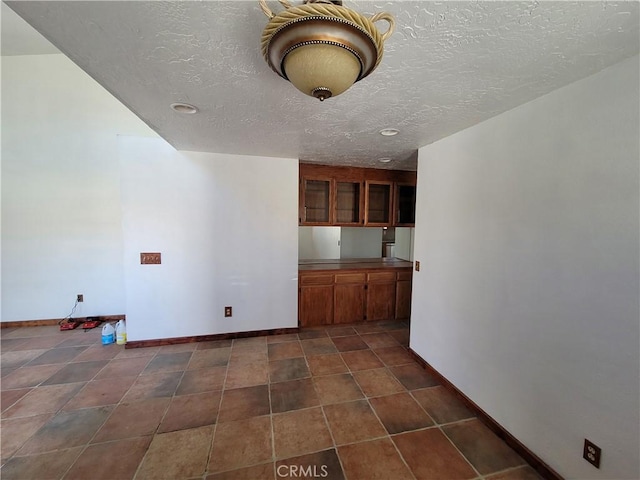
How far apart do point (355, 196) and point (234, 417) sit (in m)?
2.97

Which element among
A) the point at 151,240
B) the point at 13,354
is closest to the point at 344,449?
the point at 151,240

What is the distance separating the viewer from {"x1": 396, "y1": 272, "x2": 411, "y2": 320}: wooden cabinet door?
3756mm

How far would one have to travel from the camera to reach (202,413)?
1939 mm

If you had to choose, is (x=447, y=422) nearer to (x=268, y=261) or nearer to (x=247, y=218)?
(x=268, y=261)

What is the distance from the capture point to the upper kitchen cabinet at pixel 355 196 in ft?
11.6

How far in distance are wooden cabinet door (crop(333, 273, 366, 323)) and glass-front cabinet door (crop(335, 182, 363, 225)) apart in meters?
0.81

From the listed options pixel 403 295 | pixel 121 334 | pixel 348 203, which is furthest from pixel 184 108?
pixel 403 295

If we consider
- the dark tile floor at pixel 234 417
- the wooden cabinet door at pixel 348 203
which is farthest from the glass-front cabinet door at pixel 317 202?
the dark tile floor at pixel 234 417

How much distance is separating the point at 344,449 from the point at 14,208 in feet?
15.7

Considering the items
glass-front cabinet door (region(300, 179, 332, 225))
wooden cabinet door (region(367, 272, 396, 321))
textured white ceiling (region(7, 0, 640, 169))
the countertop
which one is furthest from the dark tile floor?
textured white ceiling (region(7, 0, 640, 169))

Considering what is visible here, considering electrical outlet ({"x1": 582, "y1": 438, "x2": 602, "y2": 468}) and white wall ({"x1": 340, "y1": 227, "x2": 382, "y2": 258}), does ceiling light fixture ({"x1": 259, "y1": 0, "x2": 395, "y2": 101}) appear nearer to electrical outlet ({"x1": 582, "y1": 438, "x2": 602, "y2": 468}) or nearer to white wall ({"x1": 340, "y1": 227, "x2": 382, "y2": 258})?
electrical outlet ({"x1": 582, "y1": 438, "x2": 602, "y2": 468})

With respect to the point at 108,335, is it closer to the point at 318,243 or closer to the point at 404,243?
the point at 318,243

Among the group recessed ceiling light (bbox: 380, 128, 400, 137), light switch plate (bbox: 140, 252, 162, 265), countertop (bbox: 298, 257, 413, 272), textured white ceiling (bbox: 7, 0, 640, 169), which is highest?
recessed ceiling light (bbox: 380, 128, 400, 137)

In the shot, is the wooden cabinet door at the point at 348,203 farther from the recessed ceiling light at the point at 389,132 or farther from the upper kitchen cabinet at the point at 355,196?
the recessed ceiling light at the point at 389,132
